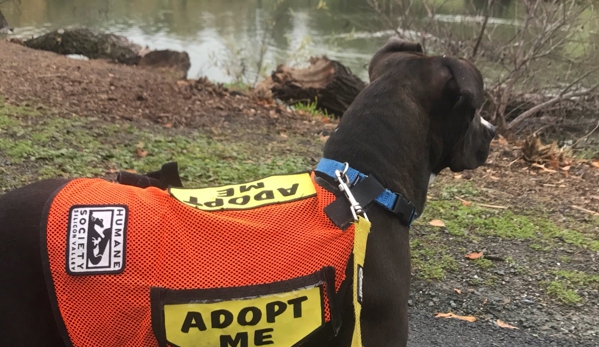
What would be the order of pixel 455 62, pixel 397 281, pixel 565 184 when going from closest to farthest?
pixel 397 281 < pixel 455 62 < pixel 565 184

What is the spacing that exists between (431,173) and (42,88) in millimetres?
6520

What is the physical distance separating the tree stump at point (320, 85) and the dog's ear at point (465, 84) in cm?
700

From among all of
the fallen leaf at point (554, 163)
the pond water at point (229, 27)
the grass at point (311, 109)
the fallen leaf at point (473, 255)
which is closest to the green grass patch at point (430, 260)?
the fallen leaf at point (473, 255)

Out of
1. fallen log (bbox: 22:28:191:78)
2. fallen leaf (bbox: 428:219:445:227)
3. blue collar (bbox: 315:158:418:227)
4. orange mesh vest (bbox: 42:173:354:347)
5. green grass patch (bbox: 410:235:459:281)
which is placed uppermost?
blue collar (bbox: 315:158:418:227)

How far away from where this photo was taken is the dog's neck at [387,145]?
234 cm

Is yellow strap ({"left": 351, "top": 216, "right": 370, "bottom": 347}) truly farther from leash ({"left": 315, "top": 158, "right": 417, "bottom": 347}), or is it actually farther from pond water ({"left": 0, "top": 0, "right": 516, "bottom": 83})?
pond water ({"left": 0, "top": 0, "right": 516, "bottom": 83})

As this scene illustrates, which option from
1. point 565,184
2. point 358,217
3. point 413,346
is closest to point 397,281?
point 358,217

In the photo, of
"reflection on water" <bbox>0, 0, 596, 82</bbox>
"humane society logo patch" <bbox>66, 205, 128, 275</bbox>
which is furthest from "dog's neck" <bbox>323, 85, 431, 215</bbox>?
"reflection on water" <bbox>0, 0, 596, 82</bbox>

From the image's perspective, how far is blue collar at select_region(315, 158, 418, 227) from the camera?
86.7 inches

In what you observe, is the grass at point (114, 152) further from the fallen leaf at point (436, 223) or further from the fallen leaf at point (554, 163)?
the fallen leaf at point (554, 163)

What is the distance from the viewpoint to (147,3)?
66.4 feet

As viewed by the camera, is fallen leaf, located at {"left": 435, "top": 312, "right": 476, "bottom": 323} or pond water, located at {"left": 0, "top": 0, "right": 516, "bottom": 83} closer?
fallen leaf, located at {"left": 435, "top": 312, "right": 476, "bottom": 323}

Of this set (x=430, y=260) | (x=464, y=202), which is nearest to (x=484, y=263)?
(x=430, y=260)

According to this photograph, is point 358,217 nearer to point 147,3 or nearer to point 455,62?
point 455,62
